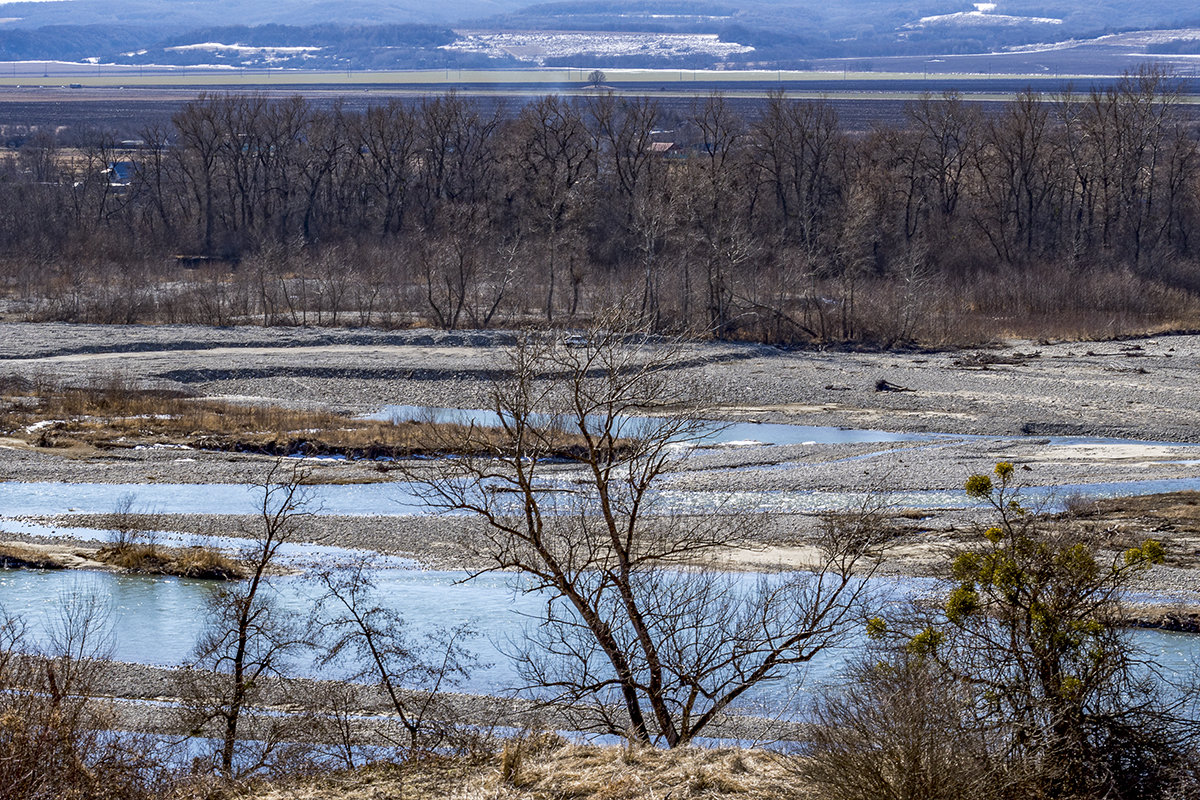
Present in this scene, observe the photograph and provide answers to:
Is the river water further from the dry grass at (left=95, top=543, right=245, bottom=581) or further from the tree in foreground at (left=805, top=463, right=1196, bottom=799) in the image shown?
the tree in foreground at (left=805, top=463, right=1196, bottom=799)

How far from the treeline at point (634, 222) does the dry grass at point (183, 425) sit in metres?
14.1

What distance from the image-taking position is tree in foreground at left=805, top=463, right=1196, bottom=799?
9.45m

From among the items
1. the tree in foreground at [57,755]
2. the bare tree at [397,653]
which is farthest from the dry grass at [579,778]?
the bare tree at [397,653]

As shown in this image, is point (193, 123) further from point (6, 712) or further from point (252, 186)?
point (6, 712)

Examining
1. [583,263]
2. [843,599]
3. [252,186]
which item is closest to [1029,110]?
[583,263]

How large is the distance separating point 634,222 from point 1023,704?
61.9 metres

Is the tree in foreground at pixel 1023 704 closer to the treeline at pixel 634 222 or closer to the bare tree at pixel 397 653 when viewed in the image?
the bare tree at pixel 397 653

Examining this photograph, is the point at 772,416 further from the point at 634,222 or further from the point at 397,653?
the point at 634,222

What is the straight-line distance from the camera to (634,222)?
71.2 metres

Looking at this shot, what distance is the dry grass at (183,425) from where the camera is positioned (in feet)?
129

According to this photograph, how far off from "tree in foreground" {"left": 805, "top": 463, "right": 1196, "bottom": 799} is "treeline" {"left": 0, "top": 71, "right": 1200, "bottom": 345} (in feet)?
128

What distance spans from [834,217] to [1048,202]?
13.2 meters

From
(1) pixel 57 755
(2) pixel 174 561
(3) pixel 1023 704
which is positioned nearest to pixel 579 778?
(3) pixel 1023 704

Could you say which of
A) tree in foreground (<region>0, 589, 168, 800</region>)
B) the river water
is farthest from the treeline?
tree in foreground (<region>0, 589, 168, 800</region>)
